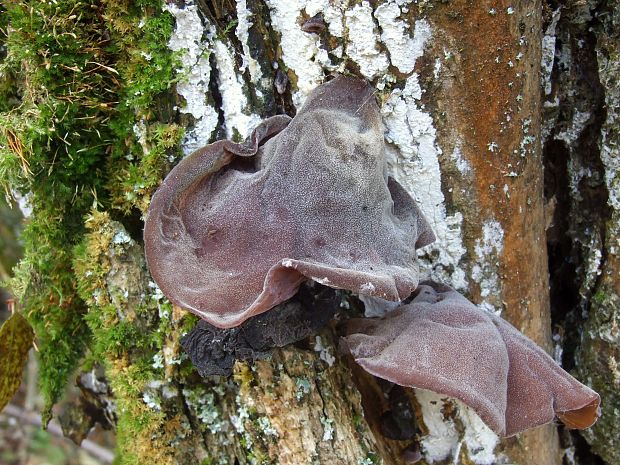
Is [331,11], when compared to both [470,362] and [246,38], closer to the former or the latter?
[246,38]

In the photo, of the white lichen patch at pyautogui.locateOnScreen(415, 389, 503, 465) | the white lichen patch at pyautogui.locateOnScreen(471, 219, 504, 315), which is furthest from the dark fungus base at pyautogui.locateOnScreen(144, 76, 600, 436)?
the white lichen patch at pyautogui.locateOnScreen(415, 389, 503, 465)

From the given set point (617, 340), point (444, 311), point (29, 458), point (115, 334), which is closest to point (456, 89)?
point (444, 311)

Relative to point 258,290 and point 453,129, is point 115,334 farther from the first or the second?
point 453,129

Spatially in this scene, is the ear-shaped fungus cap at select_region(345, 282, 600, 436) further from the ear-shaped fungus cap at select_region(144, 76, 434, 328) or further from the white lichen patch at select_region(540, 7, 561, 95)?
the white lichen patch at select_region(540, 7, 561, 95)

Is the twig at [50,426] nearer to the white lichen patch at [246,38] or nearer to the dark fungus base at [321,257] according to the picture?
the dark fungus base at [321,257]

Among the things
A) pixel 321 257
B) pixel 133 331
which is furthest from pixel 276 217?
pixel 133 331
